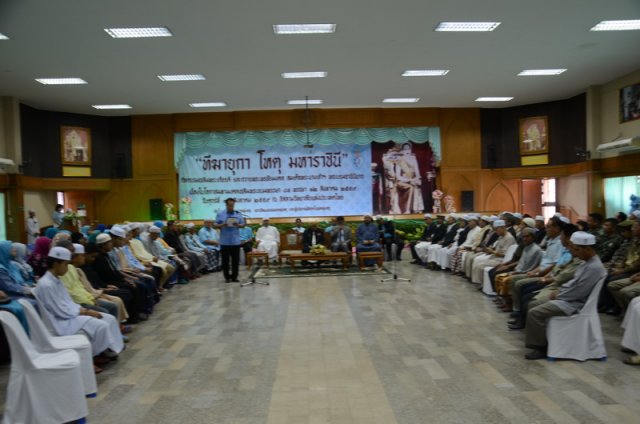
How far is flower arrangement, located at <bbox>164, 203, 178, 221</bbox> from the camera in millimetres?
13750

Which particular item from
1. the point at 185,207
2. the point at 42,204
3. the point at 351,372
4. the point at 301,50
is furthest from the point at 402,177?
the point at 351,372

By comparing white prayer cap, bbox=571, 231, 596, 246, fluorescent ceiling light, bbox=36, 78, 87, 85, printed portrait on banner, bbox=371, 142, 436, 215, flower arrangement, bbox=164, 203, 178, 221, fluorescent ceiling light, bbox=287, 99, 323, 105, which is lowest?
white prayer cap, bbox=571, 231, 596, 246

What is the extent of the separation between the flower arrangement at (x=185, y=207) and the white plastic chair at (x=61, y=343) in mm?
10706

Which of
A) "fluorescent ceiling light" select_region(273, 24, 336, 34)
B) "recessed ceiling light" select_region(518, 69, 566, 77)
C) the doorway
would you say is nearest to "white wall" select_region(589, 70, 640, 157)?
"recessed ceiling light" select_region(518, 69, 566, 77)

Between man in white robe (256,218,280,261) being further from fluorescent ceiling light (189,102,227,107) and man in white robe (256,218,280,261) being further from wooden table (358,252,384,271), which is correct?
fluorescent ceiling light (189,102,227,107)

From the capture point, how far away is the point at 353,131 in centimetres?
1431

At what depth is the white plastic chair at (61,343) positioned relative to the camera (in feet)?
10.5

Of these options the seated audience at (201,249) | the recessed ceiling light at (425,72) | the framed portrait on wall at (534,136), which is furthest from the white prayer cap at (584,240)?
the framed portrait on wall at (534,136)

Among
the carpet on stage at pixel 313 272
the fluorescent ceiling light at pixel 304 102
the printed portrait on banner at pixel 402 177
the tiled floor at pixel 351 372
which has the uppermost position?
the fluorescent ceiling light at pixel 304 102

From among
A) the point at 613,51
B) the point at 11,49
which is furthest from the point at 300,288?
the point at 613,51

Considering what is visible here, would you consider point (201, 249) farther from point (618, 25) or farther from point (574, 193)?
point (574, 193)

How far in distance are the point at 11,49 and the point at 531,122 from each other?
40.4 feet

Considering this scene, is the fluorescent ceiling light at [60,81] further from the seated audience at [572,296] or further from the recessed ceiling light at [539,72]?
the seated audience at [572,296]

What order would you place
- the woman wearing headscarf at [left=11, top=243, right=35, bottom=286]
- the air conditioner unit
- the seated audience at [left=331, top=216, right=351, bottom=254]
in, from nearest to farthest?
the woman wearing headscarf at [left=11, top=243, right=35, bottom=286] → the air conditioner unit → the seated audience at [left=331, top=216, right=351, bottom=254]
